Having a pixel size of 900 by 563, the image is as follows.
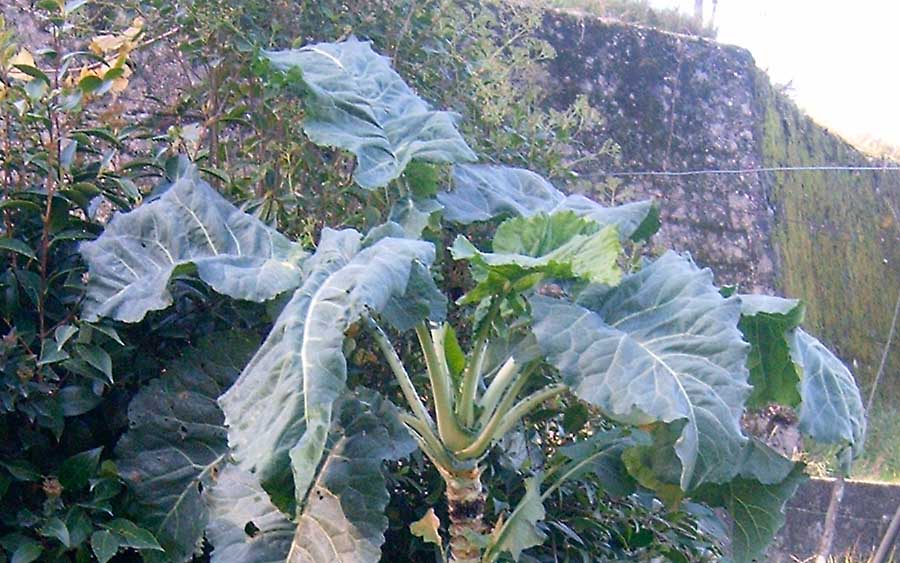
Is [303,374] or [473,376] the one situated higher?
[303,374]

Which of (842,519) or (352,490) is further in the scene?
(842,519)

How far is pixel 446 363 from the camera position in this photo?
1.86 meters

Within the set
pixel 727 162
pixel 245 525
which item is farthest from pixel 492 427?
pixel 727 162

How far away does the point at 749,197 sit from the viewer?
6.38 metres

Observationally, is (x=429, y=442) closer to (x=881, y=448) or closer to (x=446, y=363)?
(x=446, y=363)

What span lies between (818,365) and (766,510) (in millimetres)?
330

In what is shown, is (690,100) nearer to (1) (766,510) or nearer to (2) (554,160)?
(2) (554,160)

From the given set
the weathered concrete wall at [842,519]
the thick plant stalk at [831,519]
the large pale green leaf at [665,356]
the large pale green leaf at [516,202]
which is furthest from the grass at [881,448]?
the large pale green leaf at [665,356]

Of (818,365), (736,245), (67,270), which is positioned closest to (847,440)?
(818,365)

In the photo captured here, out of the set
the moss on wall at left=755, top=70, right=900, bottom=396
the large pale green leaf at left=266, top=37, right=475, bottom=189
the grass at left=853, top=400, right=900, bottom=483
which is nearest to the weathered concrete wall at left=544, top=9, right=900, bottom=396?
the moss on wall at left=755, top=70, right=900, bottom=396

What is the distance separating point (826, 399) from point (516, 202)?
805 mm

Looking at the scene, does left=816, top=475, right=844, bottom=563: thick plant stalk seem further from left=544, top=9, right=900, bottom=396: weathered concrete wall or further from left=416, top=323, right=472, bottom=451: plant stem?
left=416, top=323, right=472, bottom=451: plant stem

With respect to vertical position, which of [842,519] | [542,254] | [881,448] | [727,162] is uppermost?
[542,254]

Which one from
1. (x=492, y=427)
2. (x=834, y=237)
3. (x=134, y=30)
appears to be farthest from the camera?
(x=834, y=237)
